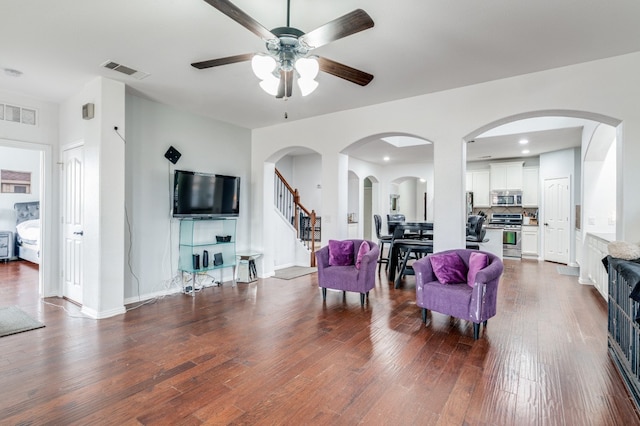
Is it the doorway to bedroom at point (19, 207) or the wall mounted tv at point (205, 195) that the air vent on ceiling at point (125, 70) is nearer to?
the wall mounted tv at point (205, 195)

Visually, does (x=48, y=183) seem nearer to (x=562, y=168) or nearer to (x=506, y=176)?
(x=506, y=176)

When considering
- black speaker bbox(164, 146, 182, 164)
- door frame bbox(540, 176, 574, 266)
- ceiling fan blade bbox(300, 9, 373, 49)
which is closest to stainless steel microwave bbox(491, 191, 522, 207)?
door frame bbox(540, 176, 574, 266)

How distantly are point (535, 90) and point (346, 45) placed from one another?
90.2 inches

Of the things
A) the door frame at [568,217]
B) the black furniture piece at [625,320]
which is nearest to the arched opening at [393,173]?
the door frame at [568,217]

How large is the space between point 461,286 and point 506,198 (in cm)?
669

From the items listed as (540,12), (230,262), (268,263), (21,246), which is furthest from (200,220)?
(21,246)

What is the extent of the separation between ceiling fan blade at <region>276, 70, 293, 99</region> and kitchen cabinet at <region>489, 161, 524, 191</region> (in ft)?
26.5

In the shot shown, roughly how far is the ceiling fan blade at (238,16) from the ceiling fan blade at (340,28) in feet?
0.85

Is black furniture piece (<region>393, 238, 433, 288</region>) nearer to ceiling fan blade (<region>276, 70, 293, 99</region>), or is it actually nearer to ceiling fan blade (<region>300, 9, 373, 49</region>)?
ceiling fan blade (<region>276, 70, 293, 99</region>)

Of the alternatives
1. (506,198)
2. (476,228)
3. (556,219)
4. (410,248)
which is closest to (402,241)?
(410,248)

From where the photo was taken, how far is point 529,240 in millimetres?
8586

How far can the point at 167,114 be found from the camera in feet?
16.3

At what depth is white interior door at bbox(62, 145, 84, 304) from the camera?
173 inches

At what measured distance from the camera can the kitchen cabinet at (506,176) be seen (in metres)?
8.85
